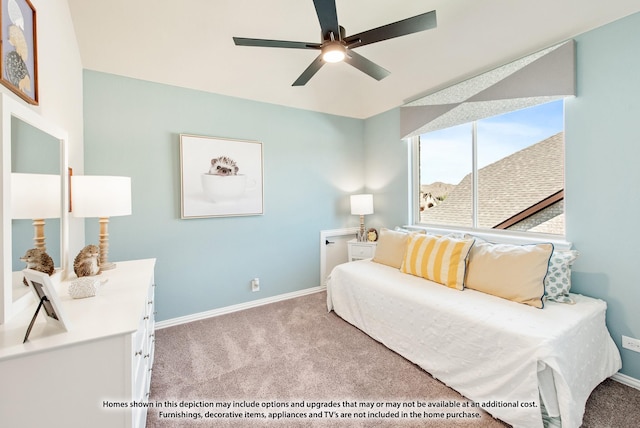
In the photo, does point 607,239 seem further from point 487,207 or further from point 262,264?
point 262,264

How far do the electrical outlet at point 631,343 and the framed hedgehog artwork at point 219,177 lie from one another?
3180 millimetres

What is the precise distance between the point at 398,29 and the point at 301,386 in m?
2.39

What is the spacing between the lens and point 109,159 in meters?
2.41

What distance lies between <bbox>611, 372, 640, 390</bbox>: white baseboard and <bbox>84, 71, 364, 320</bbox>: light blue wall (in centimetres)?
273

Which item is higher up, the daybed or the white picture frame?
A: the white picture frame

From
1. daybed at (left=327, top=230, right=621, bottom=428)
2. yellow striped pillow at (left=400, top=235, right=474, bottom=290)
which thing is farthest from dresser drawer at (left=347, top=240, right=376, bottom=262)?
daybed at (left=327, top=230, right=621, bottom=428)

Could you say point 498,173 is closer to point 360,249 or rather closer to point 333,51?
point 360,249

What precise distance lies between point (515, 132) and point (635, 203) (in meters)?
1.02

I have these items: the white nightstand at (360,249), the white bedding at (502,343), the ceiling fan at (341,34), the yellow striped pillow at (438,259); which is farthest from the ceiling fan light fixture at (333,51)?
the white nightstand at (360,249)

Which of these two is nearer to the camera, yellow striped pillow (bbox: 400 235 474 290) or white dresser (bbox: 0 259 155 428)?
white dresser (bbox: 0 259 155 428)

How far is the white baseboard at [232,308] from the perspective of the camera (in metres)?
2.67

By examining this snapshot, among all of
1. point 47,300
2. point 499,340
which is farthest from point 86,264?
point 499,340

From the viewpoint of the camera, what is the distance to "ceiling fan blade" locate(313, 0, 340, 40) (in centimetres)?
141

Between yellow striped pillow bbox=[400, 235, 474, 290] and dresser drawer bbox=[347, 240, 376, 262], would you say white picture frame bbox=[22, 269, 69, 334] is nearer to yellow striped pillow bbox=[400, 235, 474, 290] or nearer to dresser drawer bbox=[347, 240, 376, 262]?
yellow striped pillow bbox=[400, 235, 474, 290]
